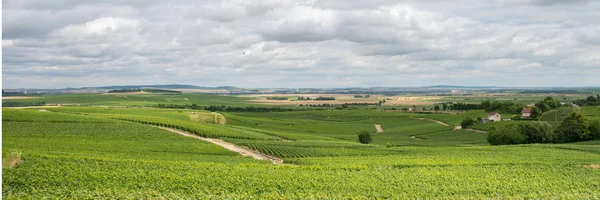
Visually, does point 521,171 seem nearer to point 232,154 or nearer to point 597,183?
point 597,183

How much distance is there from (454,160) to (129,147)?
31720 millimetres

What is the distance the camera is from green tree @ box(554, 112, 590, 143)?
81.3 m

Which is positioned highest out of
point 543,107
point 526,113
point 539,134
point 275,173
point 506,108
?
point 543,107

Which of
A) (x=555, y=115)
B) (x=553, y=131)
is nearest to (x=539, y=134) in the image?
(x=553, y=131)

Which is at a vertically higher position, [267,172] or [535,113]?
[535,113]

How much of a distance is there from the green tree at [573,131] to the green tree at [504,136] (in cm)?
690

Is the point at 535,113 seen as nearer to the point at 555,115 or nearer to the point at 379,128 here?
the point at 555,115

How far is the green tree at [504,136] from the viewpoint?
77.6 m

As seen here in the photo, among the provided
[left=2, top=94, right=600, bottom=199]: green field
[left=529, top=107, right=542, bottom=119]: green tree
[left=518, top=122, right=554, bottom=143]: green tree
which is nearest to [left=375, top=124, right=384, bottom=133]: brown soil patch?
[left=518, top=122, right=554, bottom=143]: green tree

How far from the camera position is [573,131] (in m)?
81.4

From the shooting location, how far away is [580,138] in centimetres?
8131

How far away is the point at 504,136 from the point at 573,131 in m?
13.6

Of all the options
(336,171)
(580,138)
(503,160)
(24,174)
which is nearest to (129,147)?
(24,174)

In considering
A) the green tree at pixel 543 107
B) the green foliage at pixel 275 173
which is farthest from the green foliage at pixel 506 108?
the green foliage at pixel 275 173
